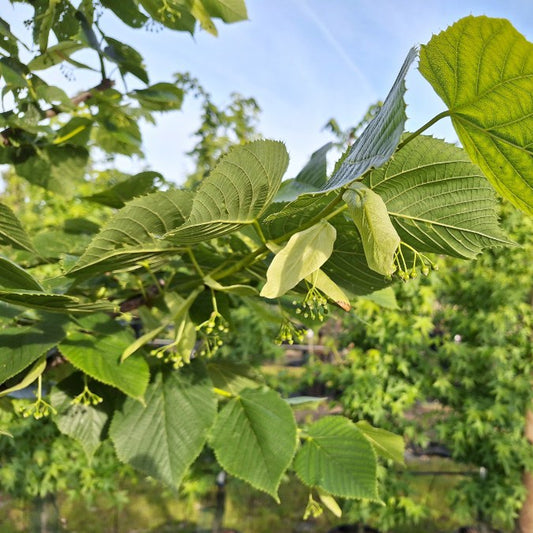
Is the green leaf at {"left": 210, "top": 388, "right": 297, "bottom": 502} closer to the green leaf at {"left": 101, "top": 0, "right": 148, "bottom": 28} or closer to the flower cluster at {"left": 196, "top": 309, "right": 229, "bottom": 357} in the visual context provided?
the flower cluster at {"left": 196, "top": 309, "right": 229, "bottom": 357}

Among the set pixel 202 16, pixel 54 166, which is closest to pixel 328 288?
pixel 202 16

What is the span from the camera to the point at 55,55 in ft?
2.15

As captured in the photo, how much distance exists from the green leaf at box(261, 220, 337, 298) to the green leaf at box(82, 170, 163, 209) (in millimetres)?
362

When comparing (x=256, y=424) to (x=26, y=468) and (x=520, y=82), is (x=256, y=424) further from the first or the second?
(x=26, y=468)

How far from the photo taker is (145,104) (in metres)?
0.81

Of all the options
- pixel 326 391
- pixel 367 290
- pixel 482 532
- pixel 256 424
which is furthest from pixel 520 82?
pixel 326 391

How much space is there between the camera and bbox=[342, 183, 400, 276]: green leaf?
0.89ft

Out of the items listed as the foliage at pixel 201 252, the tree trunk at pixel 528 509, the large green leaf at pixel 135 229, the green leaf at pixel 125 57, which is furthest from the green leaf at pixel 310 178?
the tree trunk at pixel 528 509

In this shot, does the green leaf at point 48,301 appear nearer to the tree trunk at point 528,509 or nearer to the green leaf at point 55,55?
the green leaf at point 55,55

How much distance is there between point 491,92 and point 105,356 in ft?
1.28

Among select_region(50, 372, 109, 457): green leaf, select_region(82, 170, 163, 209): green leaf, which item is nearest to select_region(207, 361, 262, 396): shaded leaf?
select_region(50, 372, 109, 457): green leaf

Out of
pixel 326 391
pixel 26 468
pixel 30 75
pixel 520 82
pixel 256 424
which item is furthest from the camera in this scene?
pixel 326 391

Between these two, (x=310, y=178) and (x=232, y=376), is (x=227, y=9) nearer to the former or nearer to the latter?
(x=310, y=178)

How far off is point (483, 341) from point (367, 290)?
2.44m
